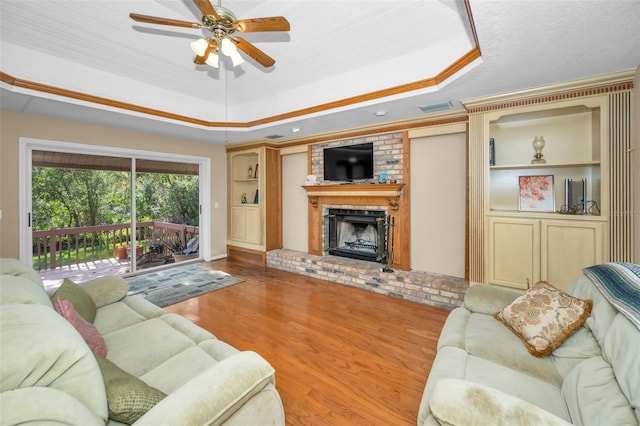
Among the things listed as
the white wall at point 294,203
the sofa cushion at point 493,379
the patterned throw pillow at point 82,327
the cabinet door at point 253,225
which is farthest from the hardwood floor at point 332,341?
the cabinet door at point 253,225

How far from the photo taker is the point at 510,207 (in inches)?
128

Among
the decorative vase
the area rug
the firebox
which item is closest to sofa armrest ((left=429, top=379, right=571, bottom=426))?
the decorative vase

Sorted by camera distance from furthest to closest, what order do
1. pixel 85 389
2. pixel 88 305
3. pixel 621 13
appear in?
pixel 88 305 < pixel 621 13 < pixel 85 389

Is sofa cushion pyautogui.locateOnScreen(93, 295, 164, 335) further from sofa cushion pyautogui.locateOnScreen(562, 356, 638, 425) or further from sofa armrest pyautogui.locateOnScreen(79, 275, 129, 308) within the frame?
sofa cushion pyautogui.locateOnScreen(562, 356, 638, 425)

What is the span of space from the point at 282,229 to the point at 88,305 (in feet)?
12.2

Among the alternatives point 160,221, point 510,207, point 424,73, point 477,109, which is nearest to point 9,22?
point 160,221

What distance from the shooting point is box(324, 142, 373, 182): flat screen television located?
426 centimetres

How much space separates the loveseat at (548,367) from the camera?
957 mm

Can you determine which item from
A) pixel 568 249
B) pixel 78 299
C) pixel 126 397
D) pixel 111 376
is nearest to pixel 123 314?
pixel 78 299

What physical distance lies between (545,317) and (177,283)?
14.0 ft

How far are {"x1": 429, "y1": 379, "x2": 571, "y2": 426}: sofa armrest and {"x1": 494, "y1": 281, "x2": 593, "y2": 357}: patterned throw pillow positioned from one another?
2.51ft

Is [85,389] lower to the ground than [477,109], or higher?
lower

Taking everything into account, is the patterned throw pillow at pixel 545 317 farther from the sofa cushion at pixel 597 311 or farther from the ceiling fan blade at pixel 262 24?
the ceiling fan blade at pixel 262 24

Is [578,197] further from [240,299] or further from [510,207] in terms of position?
[240,299]
